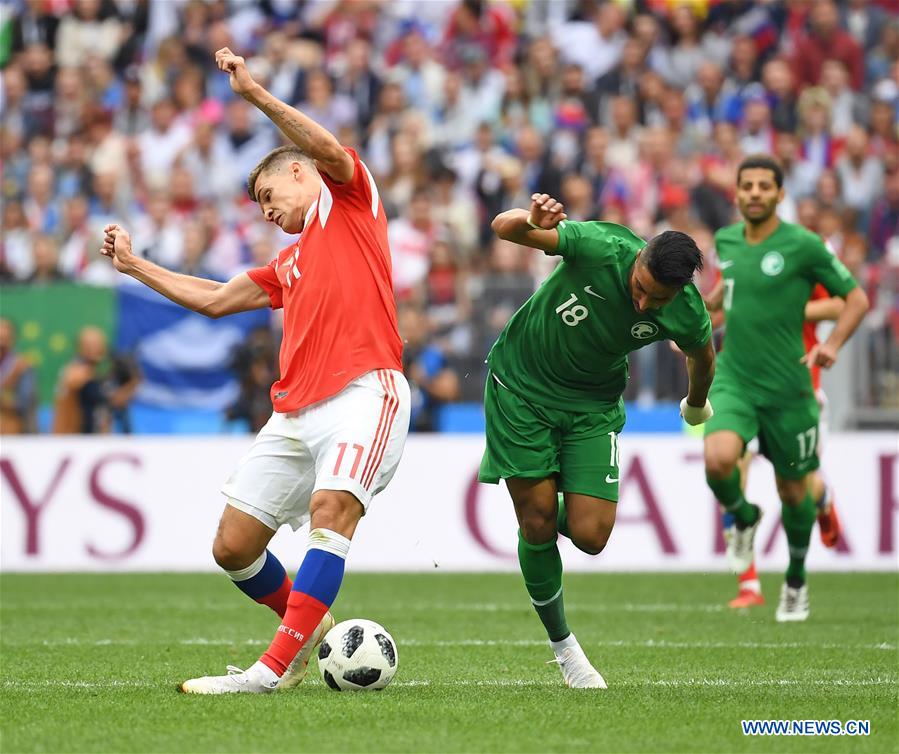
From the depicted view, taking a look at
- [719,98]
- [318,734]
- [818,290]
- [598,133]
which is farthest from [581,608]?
[719,98]

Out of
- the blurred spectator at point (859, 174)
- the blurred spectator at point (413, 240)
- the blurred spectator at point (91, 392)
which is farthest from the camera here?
the blurred spectator at point (859, 174)

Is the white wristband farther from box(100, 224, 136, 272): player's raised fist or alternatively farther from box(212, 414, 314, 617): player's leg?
box(100, 224, 136, 272): player's raised fist

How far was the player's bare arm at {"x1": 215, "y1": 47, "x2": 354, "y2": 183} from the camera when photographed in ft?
21.2

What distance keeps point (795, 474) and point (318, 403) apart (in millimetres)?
4482

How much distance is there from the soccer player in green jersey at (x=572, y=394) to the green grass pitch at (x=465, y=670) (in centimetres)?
63

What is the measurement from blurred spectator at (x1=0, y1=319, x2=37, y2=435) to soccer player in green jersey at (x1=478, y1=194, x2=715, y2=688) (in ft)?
29.3

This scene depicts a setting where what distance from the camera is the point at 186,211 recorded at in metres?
18.1

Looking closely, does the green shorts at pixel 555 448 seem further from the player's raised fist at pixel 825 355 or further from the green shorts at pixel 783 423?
the green shorts at pixel 783 423

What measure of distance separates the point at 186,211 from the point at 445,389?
4.35 m

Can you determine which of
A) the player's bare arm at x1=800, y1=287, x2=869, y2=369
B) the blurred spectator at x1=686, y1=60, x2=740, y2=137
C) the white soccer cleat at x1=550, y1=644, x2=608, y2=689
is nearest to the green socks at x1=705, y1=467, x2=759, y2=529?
the player's bare arm at x1=800, y1=287, x2=869, y2=369

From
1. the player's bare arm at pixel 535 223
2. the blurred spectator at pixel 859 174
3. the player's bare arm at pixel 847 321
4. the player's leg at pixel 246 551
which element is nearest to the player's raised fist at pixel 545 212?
the player's bare arm at pixel 535 223

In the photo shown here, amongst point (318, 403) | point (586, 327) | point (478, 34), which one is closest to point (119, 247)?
point (318, 403)

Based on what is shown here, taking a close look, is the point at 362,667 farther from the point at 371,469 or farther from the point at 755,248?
the point at 755,248

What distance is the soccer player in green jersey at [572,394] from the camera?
23.2ft
